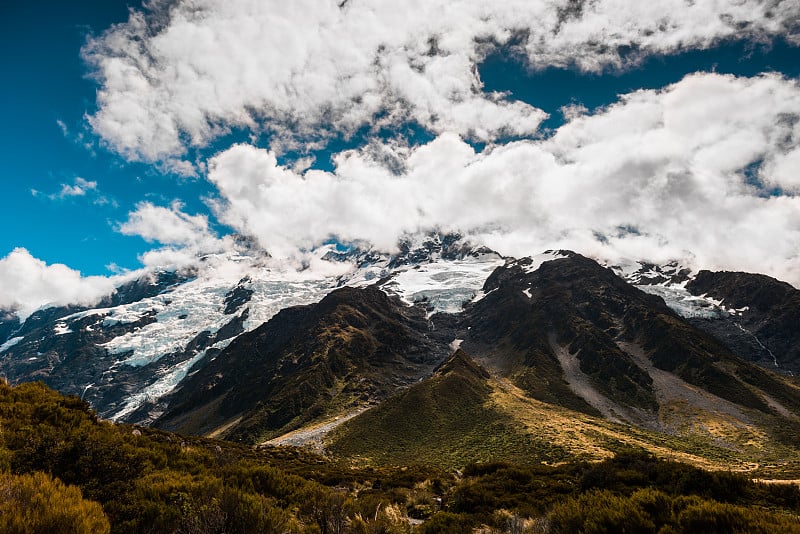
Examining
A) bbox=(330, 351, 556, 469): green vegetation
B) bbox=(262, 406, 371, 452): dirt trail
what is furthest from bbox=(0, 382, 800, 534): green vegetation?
bbox=(262, 406, 371, 452): dirt trail

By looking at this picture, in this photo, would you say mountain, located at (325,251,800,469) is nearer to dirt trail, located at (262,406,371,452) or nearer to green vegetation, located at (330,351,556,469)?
green vegetation, located at (330,351,556,469)

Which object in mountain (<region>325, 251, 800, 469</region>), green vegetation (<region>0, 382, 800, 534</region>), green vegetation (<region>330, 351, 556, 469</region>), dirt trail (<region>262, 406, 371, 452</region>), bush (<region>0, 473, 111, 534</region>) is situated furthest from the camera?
dirt trail (<region>262, 406, 371, 452</region>)

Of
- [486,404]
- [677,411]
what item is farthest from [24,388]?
[677,411]

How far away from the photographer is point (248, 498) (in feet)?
49.2

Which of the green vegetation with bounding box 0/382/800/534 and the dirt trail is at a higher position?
the green vegetation with bounding box 0/382/800/534

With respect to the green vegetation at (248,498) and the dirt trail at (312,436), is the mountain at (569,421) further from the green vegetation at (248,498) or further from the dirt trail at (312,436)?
the green vegetation at (248,498)

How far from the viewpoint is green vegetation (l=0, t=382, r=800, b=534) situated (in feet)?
39.2

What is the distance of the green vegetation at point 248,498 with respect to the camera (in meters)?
12.0

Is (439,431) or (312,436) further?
(312,436)

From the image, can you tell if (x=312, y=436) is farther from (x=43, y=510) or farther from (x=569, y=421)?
(x=43, y=510)

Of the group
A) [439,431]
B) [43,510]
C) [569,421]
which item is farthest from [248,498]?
[569,421]

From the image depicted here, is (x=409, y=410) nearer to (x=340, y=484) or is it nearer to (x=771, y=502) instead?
(x=340, y=484)

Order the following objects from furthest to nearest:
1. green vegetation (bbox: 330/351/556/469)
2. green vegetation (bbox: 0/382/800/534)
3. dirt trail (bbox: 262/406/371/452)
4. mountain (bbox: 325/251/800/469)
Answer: dirt trail (bbox: 262/406/371/452)
mountain (bbox: 325/251/800/469)
green vegetation (bbox: 330/351/556/469)
green vegetation (bbox: 0/382/800/534)

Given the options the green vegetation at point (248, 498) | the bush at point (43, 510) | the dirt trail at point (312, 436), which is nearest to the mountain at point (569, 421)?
the dirt trail at point (312, 436)
